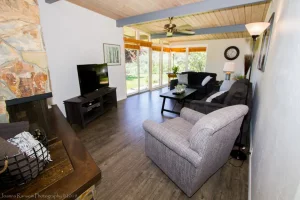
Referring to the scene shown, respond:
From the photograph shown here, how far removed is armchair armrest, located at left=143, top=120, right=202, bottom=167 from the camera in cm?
127

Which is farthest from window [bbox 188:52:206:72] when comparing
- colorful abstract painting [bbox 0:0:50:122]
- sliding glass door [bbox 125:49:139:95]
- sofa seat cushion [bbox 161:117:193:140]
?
colorful abstract painting [bbox 0:0:50:122]

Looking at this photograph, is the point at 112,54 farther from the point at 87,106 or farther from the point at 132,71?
the point at 87,106

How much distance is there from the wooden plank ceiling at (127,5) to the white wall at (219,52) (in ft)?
14.7

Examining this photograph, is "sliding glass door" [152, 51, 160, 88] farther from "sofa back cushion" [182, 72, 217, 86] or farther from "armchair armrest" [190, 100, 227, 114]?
"armchair armrest" [190, 100, 227, 114]

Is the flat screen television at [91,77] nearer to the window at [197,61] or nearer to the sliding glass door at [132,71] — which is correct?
the sliding glass door at [132,71]

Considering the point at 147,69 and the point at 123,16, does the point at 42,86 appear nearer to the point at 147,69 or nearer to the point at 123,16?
the point at 123,16

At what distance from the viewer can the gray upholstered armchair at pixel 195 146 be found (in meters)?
1.21

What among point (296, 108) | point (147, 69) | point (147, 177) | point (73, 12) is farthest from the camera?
point (147, 69)

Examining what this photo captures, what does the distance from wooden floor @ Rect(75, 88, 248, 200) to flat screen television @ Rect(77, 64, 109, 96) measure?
0.88 meters

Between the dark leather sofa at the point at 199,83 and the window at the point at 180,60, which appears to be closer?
the dark leather sofa at the point at 199,83

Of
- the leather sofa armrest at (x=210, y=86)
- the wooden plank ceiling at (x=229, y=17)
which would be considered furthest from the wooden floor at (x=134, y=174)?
the wooden plank ceiling at (x=229, y=17)

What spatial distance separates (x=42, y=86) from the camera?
1.26m

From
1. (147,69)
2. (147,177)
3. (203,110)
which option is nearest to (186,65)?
(147,69)

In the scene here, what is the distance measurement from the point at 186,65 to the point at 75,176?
765 centimetres
